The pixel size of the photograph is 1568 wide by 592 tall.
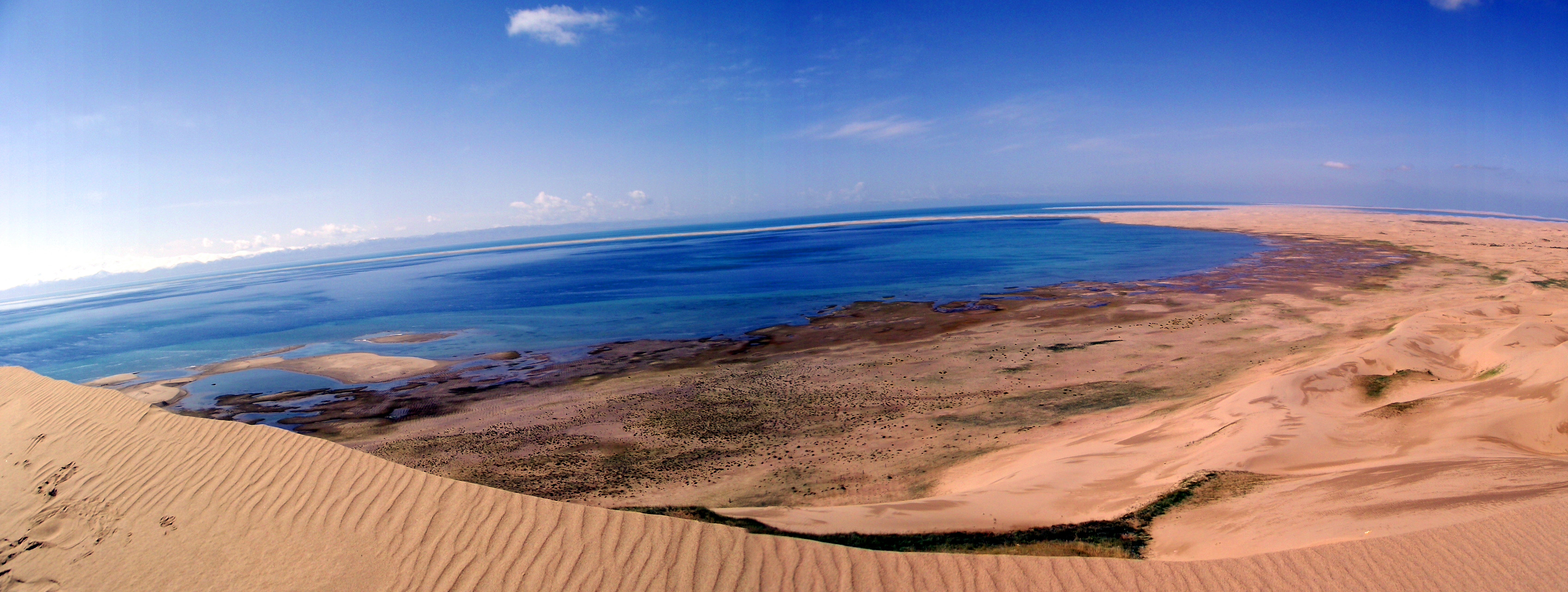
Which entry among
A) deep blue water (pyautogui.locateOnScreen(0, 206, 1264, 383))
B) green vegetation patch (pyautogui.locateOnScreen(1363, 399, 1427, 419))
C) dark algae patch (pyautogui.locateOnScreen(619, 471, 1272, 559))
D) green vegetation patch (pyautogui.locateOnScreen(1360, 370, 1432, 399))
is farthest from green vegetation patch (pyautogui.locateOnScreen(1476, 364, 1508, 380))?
deep blue water (pyautogui.locateOnScreen(0, 206, 1264, 383))

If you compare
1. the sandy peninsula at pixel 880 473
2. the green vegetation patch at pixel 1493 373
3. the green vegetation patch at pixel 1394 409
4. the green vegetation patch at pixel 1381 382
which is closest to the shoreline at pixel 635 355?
the sandy peninsula at pixel 880 473

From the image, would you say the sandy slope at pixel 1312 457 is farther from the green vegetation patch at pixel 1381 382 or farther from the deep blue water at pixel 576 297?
the deep blue water at pixel 576 297

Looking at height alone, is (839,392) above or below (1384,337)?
below

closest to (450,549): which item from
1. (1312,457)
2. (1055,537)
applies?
(1055,537)

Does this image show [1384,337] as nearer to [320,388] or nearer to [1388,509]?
[1388,509]

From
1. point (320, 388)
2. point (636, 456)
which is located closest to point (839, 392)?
point (636, 456)

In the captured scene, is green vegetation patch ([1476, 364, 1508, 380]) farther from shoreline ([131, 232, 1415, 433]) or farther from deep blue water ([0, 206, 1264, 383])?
deep blue water ([0, 206, 1264, 383])
